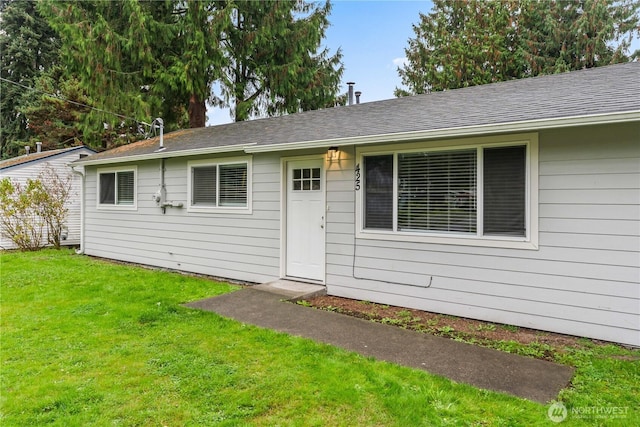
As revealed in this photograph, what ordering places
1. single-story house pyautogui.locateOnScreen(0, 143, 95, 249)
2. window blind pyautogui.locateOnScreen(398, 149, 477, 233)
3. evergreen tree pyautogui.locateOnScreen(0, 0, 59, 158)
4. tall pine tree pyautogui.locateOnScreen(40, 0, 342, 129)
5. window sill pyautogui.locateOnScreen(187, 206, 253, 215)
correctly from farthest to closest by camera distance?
evergreen tree pyautogui.locateOnScreen(0, 0, 59, 158), tall pine tree pyautogui.locateOnScreen(40, 0, 342, 129), single-story house pyautogui.locateOnScreen(0, 143, 95, 249), window sill pyautogui.locateOnScreen(187, 206, 253, 215), window blind pyautogui.locateOnScreen(398, 149, 477, 233)

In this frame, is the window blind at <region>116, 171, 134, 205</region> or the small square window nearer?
the small square window

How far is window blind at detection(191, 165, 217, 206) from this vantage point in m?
6.97

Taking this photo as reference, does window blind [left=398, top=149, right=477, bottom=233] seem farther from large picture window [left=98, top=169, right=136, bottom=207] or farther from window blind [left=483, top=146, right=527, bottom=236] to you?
large picture window [left=98, top=169, right=136, bottom=207]

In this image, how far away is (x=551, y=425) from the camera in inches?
90.4

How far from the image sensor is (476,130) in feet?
13.1

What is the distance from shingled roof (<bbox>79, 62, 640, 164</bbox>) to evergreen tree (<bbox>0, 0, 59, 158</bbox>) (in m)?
20.5

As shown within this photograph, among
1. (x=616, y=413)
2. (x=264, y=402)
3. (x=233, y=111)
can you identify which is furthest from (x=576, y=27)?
(x=264, y=402)

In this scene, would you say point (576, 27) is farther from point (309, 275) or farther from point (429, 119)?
point (309, 275)

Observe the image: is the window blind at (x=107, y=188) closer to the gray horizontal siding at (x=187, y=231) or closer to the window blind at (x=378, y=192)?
the gray horizontal siding at (x=187, y=231)

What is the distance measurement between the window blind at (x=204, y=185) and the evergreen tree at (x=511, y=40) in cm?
1544

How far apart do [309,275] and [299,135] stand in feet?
7.36

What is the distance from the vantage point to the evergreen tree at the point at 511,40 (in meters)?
15.9

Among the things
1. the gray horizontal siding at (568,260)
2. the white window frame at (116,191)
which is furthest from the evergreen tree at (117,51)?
the gray horizontal siding at (568,260)

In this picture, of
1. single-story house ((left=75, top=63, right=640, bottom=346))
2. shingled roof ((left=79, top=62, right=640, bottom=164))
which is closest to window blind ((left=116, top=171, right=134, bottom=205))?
shingled roof ((left=79, top=62, right=640, bottom=164))
